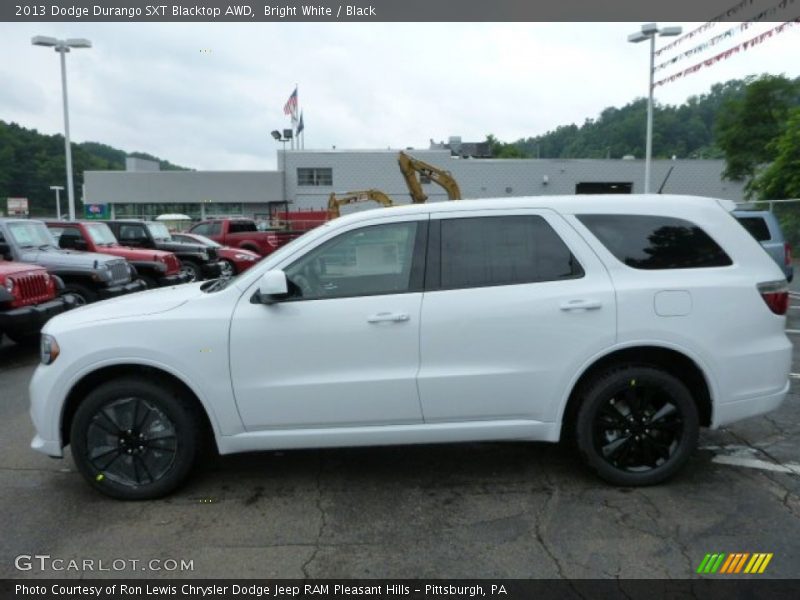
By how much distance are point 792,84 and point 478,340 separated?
35.6 metres

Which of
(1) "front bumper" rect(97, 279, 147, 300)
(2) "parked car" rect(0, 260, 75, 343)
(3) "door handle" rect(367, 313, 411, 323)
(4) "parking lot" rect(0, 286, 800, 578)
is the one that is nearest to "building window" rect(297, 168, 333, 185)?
(1) "front bumper" rect(97, 279, 147, 300)

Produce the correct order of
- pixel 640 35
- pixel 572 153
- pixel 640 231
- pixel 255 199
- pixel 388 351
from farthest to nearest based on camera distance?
pixel 572 153
pixel 255 199
pixel 640 35
pixel 640 231
pixel 388 351

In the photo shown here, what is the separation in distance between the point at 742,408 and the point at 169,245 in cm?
1530

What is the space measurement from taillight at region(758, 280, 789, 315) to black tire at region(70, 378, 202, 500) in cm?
361

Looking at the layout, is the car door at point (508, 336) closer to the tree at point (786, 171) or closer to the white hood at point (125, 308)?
the white hood at point (125, 308)

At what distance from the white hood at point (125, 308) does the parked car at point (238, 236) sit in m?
18.1

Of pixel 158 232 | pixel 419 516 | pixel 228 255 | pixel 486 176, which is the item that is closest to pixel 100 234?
pixel 158 232

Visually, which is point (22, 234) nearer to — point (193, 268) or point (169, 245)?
point (169, 245)

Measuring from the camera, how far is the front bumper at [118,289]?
9.86m

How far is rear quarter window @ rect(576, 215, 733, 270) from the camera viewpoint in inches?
152

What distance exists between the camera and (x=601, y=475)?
389 centimetres

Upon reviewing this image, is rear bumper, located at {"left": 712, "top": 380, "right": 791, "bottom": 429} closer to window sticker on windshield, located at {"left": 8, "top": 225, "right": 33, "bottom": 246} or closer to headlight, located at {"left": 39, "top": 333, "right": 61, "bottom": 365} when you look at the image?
headlight, located at {"left": 39, "top": 333, "right": 61, "bottom": 365}

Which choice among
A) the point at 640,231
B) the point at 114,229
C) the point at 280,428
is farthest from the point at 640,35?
the point at 280,428
